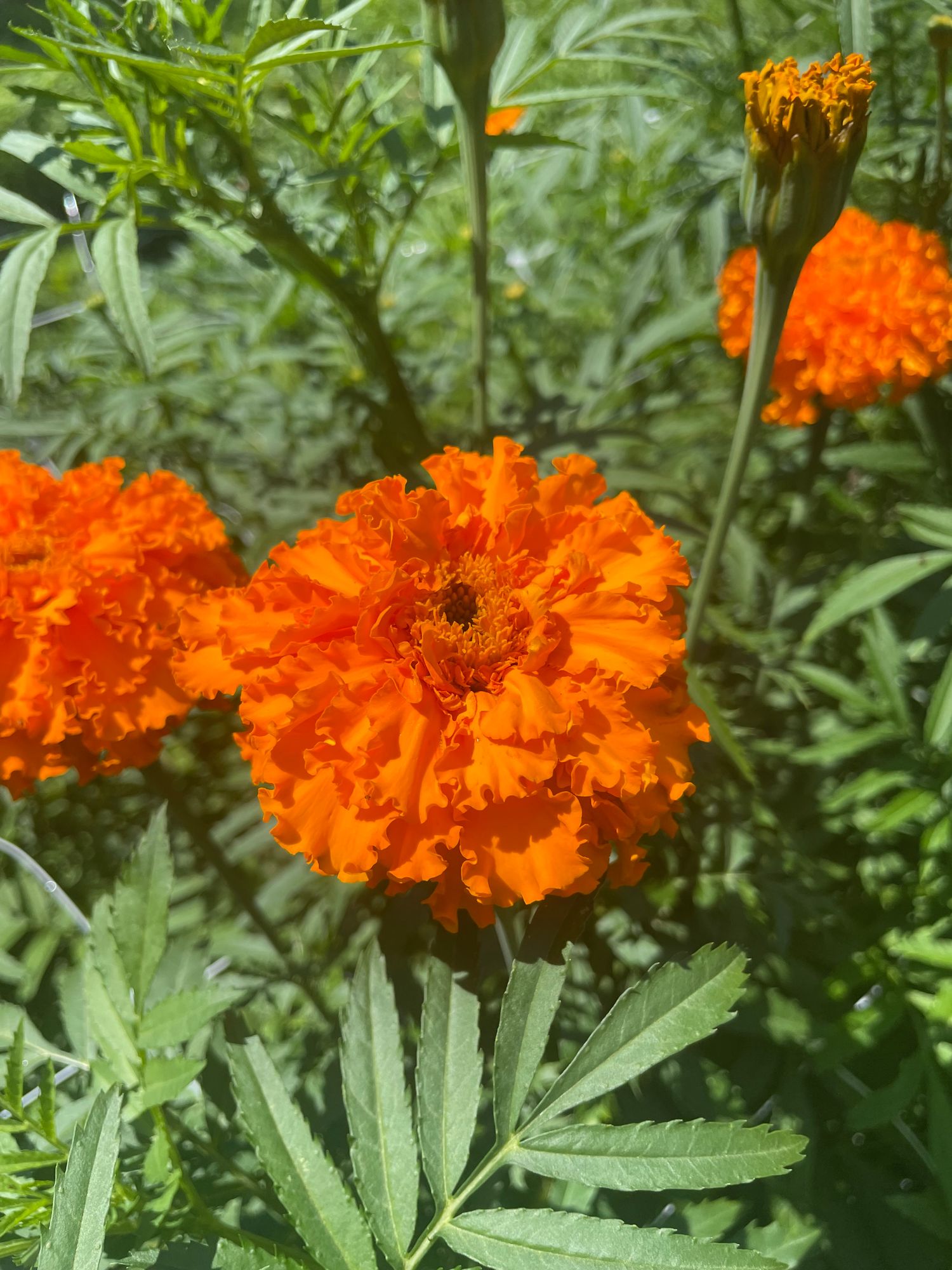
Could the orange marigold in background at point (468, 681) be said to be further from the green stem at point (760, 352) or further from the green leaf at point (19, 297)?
the green leaf at point (19, 297)

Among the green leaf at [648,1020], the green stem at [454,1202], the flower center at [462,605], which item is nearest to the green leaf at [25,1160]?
the green stem at [454,1202]

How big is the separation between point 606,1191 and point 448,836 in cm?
51

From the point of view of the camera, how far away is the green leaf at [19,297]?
2.40 ft

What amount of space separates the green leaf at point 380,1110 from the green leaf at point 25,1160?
214mm

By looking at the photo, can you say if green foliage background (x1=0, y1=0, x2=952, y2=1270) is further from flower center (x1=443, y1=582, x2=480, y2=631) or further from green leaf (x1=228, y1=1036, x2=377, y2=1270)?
flower center (x1=443, y1=582, x2=480, y2=631)

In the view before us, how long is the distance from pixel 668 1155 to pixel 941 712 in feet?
1.71

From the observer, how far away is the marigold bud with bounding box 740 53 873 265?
60 centimetres

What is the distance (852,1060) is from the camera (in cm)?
103

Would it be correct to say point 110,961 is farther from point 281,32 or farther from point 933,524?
point 933,524

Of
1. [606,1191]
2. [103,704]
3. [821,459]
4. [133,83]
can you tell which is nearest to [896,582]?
[821,459]

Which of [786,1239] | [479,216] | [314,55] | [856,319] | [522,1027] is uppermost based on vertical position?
[314,55]

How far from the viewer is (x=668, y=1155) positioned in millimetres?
585

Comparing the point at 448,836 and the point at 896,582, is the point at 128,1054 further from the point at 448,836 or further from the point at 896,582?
the point at 896,582

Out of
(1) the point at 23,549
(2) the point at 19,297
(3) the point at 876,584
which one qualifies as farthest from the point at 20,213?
(3) the point at 876,584
